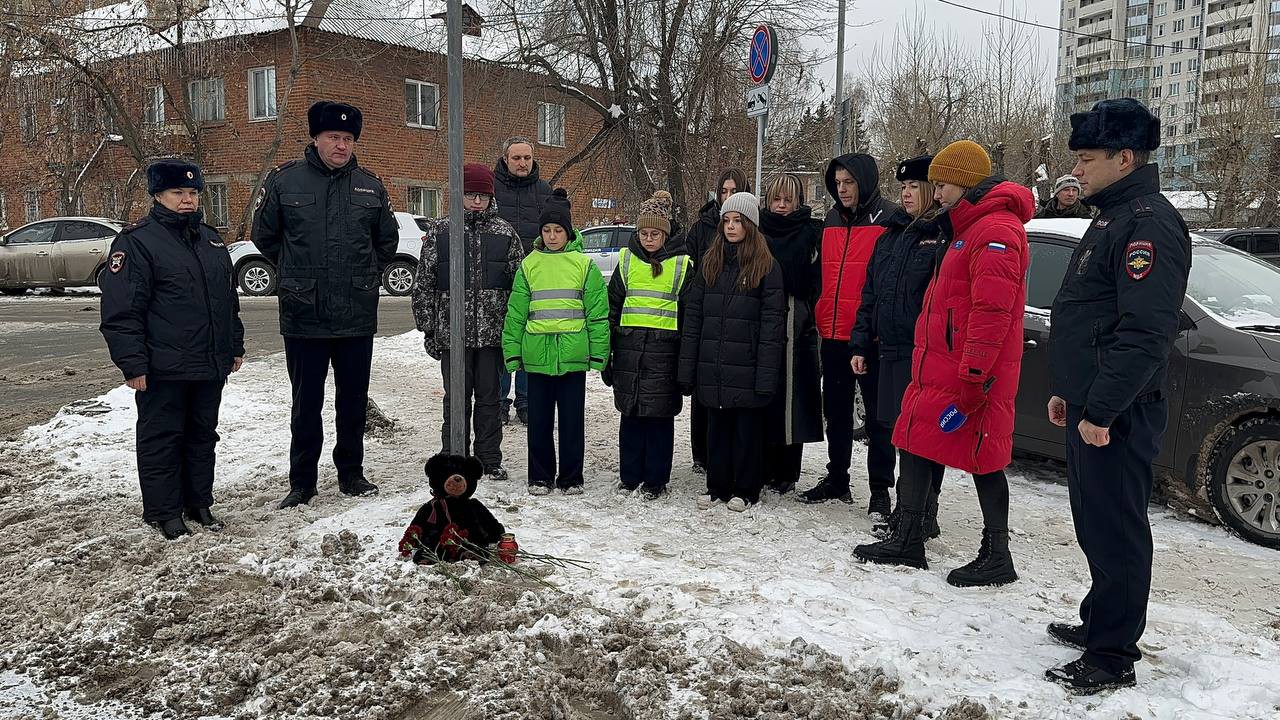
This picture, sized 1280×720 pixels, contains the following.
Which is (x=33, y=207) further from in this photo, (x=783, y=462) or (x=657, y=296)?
(x=783, y=462)

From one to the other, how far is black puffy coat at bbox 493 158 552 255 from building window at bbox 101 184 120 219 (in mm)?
25177

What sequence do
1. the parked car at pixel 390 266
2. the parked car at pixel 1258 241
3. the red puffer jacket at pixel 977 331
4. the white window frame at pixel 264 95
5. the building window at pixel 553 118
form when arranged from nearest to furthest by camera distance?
the red puffer jacket at pixel 977 331, the parked car at pixel 1258 241, the building window at pixel 553 118, the parked car at pixel 390 266, the white window frame at pixel 264 95

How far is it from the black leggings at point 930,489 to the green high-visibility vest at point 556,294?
214 centimetres

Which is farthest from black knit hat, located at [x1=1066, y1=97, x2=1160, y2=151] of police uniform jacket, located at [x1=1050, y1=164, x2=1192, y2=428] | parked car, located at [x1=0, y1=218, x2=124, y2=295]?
parked car, located at [x1=0, y1=218, x2=124, y2=295]

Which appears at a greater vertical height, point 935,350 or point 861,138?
point 861,138

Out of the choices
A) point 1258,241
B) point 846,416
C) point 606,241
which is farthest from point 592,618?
point 1258,241

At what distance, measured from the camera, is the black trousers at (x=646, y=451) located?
19.2 feet

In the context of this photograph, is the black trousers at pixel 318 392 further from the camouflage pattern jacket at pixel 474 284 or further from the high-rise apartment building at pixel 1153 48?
the high-rise apartment building at pixel 1153 48

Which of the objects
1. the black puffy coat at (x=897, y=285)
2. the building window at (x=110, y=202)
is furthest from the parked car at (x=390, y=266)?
the black puffy coat at (x=897, y=285)

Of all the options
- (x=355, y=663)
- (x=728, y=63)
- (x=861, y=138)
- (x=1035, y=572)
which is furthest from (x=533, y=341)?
(x=861, y=138)

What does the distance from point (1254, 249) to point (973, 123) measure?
17190 millimetres

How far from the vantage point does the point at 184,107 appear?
26062mm

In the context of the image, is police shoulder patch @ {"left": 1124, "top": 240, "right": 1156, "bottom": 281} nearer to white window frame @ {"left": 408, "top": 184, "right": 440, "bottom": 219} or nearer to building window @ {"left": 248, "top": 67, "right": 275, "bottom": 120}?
white window frame @ {"left": 408, "top": 184, "right": 440, "bottom": 219}

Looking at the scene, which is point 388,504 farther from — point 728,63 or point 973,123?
point 973,123
